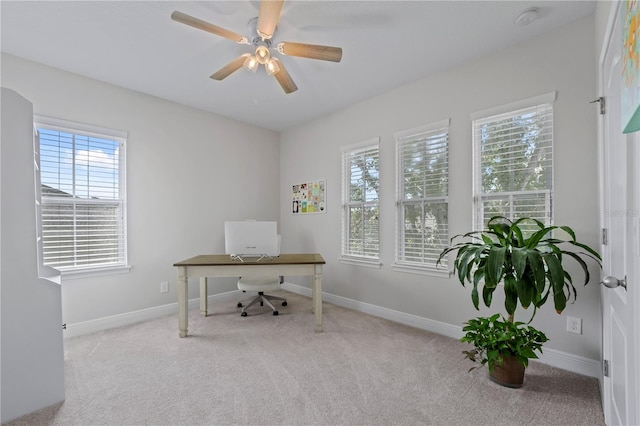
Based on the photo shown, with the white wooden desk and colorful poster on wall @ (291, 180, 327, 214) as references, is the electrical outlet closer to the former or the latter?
the white wooden desk

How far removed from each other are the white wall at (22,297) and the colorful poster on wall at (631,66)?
2.92m

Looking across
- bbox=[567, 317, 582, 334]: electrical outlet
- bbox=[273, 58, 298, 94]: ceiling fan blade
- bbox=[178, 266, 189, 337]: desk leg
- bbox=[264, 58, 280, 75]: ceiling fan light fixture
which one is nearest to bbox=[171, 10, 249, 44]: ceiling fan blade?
bbox=[264, 58, 280, 75]: ceiling fan light fixture

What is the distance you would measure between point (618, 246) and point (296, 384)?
2.01 meters

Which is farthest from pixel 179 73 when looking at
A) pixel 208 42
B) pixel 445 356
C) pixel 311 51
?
pixel 445 356

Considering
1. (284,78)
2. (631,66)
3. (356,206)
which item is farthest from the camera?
(356,206)

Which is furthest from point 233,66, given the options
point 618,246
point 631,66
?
point 618,246

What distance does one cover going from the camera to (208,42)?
2465mm

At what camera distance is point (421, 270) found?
3068 mm

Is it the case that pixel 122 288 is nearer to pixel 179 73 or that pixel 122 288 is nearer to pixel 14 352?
pixel 14 352

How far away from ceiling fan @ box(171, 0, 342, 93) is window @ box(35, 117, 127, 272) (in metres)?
1.77

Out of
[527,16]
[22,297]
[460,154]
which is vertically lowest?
[22,297]

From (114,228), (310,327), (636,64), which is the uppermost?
(636,64)

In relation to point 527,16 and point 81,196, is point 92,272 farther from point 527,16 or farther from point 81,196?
point 527,16

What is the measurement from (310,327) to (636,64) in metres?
2.96
